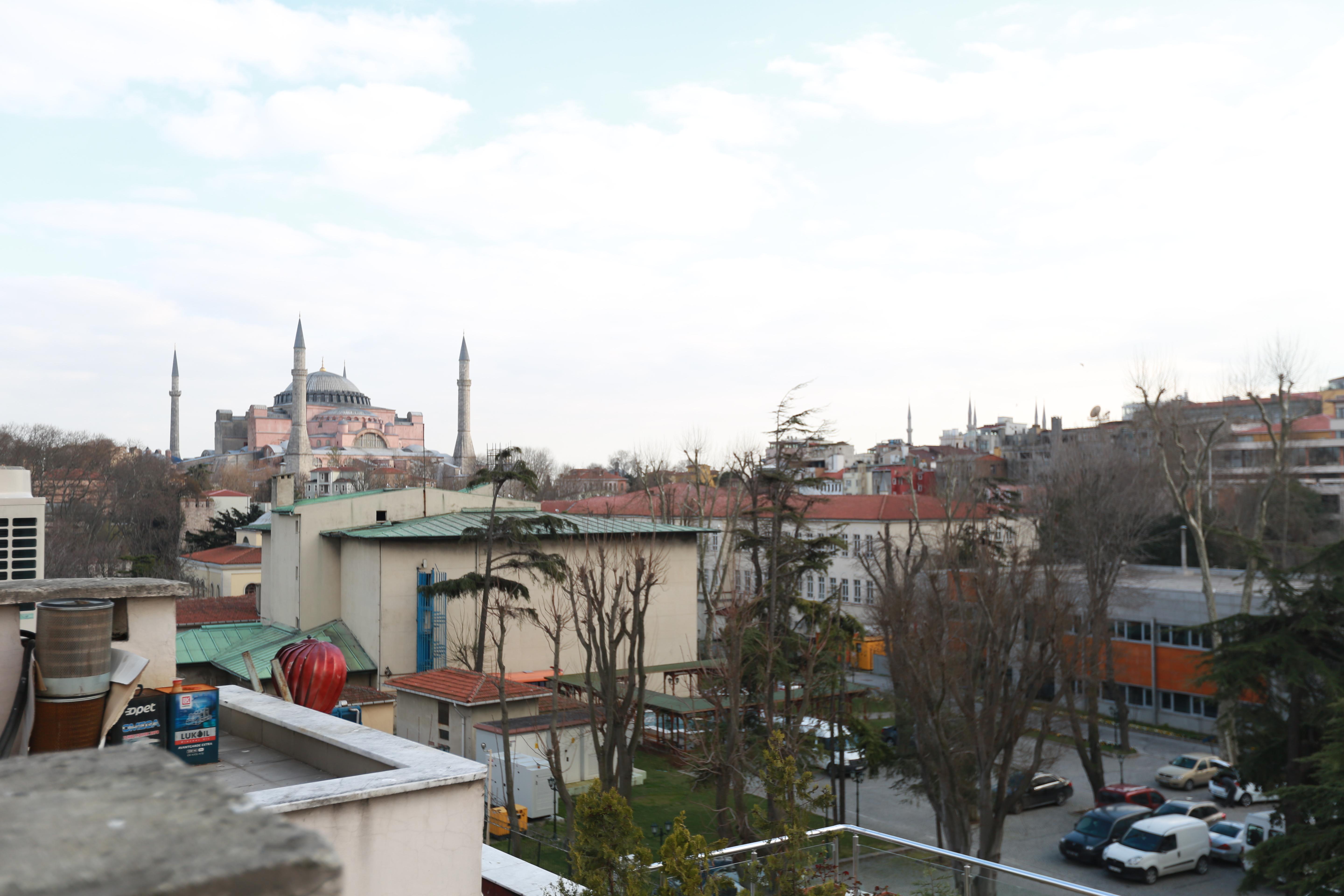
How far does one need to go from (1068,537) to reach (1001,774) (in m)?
21.7

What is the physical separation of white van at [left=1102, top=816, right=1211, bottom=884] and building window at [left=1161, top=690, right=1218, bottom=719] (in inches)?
501

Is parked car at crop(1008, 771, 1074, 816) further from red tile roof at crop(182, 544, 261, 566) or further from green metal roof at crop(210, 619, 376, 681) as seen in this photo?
red tile roof at crop(182, 544, 261, 566)

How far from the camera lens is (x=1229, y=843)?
21.1 m

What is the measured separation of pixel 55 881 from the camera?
984 millimetres

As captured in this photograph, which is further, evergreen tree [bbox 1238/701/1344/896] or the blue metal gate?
the blue metal gate

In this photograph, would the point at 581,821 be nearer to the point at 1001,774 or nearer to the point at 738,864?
the point at 738,864

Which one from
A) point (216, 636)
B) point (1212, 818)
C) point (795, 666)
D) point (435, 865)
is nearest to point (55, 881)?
point (435, 865)

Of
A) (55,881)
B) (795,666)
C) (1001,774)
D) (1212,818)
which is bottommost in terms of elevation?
(1212,818)

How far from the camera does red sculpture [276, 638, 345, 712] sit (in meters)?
8.22

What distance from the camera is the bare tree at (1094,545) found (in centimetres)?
2528

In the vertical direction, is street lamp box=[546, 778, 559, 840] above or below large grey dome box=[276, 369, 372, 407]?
below

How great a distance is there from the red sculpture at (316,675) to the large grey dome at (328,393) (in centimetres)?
13163

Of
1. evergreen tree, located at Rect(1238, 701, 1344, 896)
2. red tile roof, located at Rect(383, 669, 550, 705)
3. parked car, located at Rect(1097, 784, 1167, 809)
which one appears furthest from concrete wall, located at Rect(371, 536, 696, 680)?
evergreen tree, located at Rect(1238, 701, 1344, 896)

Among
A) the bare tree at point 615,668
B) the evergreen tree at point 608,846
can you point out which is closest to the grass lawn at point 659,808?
the bare tree at point 615,668
